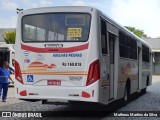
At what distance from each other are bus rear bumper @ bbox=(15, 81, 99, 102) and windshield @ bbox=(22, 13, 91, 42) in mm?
1346

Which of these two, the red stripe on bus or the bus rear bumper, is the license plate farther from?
the red stripe on bus

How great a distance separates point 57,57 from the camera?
415 inches

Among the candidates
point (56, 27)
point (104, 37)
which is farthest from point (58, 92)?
point (104, 37)

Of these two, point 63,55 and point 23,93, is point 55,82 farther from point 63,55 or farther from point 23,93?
point 23,93

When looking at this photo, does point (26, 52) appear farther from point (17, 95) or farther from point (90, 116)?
point (90, 116)

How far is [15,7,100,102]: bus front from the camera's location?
10.3m

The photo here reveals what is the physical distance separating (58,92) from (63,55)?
1035 mm

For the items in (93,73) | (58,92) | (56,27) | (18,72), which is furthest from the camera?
(18,72)

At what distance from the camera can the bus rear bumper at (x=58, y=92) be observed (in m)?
10.2

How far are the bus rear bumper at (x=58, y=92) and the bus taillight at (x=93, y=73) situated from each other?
113 mm

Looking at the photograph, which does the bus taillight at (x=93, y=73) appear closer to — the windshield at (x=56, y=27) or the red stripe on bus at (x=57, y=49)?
the red stripe on bus at (x=57, y=49)

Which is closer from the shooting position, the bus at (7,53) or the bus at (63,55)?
the bus at (63,55)

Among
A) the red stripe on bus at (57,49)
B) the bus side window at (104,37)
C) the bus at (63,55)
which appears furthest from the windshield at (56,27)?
the bus side window at (104,37)

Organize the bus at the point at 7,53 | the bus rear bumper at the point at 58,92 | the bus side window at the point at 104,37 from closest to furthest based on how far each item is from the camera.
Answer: the bus rear bumper at the point at 58,92 < the bus side window at the point at 104,37 < the bus at the point at 7,53
